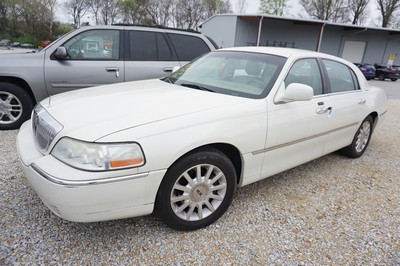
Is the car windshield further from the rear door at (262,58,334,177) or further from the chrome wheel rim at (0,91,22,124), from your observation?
the chrome wheel rim at (0,91,22,124)

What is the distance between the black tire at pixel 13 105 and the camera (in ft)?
14.3

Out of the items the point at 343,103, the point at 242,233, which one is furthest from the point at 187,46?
the point at 242,233

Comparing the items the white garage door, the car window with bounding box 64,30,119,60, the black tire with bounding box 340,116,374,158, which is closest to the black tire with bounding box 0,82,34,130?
the car window with bounding box 64,30,119,60

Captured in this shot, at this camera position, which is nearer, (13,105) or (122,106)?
(122,106)

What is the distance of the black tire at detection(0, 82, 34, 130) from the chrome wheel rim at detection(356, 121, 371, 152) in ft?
16.7

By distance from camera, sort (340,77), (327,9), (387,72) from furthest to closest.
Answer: (327,9) → (387,72) → (340,77)

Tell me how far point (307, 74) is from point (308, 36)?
2684 centimetres

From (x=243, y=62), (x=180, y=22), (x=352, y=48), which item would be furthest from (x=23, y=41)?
(x=243, y=62)

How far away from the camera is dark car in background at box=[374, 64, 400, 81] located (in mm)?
22516

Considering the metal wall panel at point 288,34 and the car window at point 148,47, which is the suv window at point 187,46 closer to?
the car window at point 148,47

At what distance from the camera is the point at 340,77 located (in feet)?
12.3

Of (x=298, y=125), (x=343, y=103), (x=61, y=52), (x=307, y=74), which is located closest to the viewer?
(x=298, y=125)

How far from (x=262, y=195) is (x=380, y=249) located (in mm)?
1131

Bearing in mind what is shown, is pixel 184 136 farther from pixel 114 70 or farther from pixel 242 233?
pixel 114 70
